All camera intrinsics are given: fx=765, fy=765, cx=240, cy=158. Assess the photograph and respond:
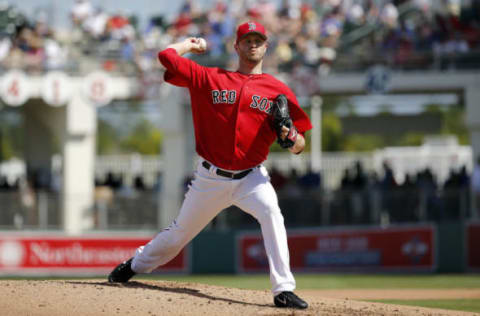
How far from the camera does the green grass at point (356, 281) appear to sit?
42.4ft

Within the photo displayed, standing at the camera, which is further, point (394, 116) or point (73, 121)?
point (394, 116)

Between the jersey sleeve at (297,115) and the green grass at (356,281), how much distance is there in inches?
241

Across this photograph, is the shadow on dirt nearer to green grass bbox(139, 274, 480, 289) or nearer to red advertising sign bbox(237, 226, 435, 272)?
green grass bbox(139, 274, 480, 289)

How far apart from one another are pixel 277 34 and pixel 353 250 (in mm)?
5535

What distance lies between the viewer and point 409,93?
60.8 feet

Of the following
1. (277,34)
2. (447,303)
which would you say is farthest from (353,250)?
(447,303)

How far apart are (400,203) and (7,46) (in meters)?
10.1

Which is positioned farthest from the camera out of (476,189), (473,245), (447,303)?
(473,245)

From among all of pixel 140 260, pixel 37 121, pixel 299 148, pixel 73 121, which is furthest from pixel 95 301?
pixel 37 121

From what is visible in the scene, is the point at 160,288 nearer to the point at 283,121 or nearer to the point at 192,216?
the point at 192,216

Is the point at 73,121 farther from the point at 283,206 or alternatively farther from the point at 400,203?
the point at 400,203

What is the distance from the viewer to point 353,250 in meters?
16.6

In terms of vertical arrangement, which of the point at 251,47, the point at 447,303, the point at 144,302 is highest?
the point at 251,47

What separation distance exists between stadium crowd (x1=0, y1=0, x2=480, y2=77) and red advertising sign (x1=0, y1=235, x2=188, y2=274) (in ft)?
14.1
